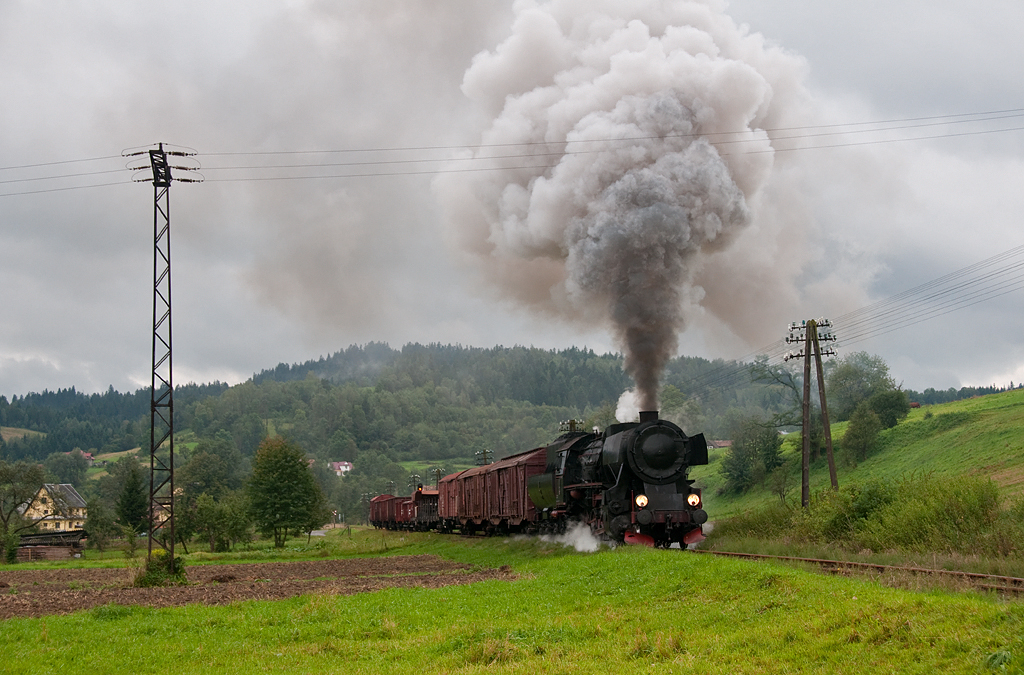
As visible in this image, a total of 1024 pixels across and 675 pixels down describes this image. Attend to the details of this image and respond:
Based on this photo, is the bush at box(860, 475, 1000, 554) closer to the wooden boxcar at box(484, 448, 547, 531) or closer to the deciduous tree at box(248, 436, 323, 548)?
the wooden boxcar at box(484, 448, 547, 531)

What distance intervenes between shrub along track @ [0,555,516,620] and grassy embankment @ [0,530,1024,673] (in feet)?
7.01

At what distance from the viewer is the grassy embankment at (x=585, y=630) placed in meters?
8.84

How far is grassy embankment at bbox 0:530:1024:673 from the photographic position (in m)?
8.84

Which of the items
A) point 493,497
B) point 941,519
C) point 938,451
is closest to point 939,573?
point 941,519

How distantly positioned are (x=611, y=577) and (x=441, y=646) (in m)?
5.64

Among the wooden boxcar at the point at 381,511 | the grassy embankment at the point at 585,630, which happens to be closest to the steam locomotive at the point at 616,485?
the grassy embankment at the point at 585,630

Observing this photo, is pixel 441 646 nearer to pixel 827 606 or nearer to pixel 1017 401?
pixel 827 606

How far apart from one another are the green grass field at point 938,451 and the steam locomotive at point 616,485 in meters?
14.3

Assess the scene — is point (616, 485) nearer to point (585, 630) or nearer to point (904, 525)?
point (904, 525)

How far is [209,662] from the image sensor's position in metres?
11.7

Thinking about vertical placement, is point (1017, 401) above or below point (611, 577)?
above

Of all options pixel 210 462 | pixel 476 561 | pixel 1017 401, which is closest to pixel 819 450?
pixel 1017 401

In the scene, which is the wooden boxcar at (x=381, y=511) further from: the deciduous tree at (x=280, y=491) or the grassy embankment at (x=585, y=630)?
the grassy embankment at (x=585, y=630)

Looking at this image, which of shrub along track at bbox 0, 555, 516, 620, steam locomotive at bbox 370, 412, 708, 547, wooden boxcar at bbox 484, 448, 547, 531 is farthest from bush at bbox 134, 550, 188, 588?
wooden boxcar at bbox 484, 448, 547, 531
